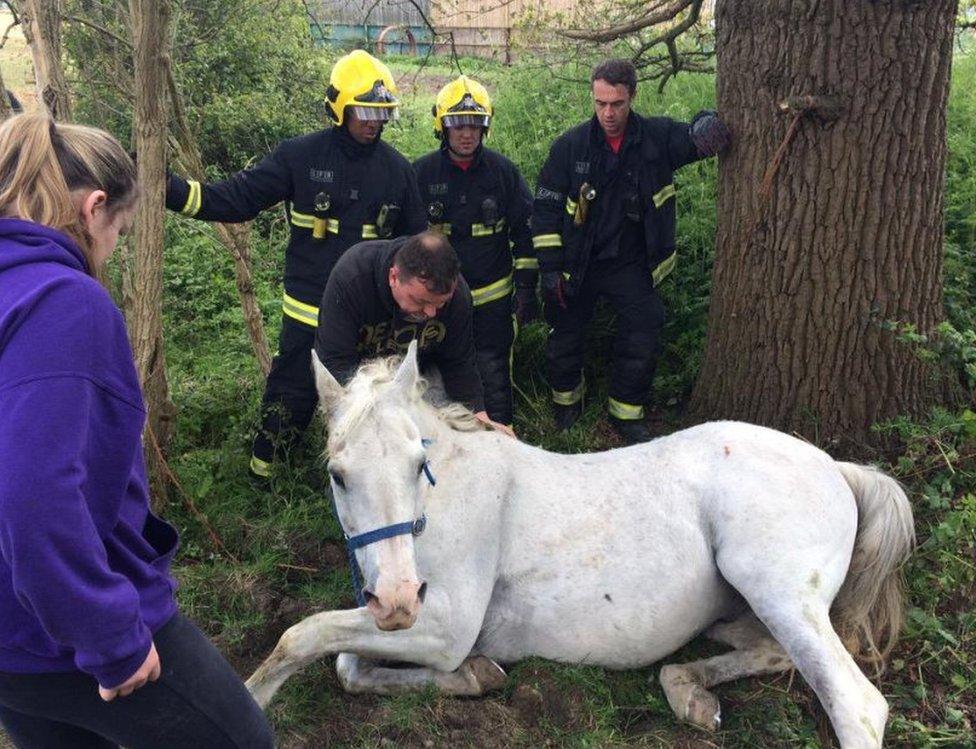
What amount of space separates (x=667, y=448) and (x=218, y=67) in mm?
9297

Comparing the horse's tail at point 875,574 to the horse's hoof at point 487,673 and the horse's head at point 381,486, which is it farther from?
the horse's head at point 381,486

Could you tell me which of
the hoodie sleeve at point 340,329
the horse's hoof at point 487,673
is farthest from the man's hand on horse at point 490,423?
the horse's hoof at point 487,673

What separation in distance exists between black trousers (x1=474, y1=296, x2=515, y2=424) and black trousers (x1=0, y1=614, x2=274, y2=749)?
3.23 m

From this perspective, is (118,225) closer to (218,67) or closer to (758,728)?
(758,728)

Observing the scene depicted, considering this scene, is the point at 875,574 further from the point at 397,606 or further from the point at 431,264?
the point at 431,264

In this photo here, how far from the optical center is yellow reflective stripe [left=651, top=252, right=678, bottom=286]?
538 cm

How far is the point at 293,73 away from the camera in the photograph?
11.2 meters

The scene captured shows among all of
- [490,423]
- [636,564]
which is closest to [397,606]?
[636,564]

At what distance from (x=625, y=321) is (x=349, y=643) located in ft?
9.25

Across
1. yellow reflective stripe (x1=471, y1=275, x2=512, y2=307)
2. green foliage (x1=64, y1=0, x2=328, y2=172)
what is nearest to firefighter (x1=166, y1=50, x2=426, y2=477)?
yellow reflective stripe (x1=471, y1=275, x2=512, y2=307)

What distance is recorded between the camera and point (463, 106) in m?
5.27

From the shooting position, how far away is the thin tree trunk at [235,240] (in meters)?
5.02

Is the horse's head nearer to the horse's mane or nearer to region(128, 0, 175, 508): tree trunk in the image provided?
the horse's mane

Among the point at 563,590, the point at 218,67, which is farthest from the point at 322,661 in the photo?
the point at 218,67
